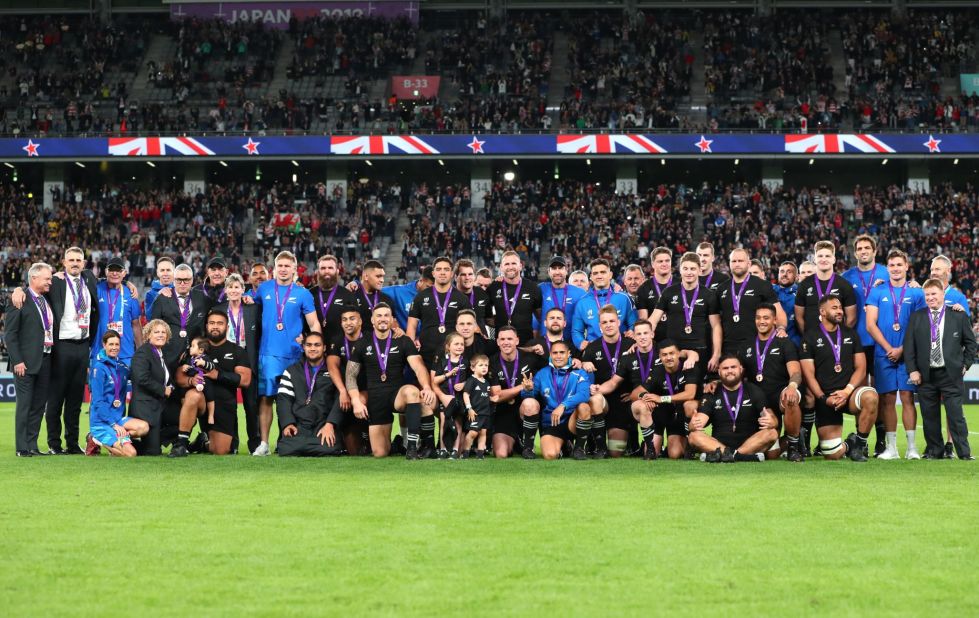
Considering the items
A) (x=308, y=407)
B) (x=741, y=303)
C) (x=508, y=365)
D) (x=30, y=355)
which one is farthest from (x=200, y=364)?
(x=741, y=303)

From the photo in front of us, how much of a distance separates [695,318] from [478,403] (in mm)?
2249

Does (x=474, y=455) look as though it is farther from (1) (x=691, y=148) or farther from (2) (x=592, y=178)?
(2) (x=592, y=178)

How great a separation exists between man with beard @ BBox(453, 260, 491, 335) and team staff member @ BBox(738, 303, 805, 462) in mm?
2625

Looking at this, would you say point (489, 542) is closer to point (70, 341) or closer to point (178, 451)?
point (178, 451)

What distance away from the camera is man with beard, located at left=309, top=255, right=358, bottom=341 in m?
12.1

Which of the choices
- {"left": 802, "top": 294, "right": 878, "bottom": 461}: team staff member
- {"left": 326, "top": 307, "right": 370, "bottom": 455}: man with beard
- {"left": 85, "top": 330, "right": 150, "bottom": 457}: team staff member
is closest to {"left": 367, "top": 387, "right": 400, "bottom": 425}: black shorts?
Answer: {"left": 326, "top": 307, "right": 370, "bottom": 455}: man with beard

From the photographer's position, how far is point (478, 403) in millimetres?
11188

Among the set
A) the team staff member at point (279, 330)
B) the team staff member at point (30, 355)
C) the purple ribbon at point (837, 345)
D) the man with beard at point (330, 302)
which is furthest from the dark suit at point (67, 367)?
the purple ribbon at point (837, 345)

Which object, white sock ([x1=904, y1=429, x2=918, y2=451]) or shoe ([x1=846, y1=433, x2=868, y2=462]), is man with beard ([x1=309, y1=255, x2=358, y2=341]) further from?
white sock ([x1=904, y1=429, x2=918, y2=451])

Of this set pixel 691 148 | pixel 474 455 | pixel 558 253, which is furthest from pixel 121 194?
pixel 474 455

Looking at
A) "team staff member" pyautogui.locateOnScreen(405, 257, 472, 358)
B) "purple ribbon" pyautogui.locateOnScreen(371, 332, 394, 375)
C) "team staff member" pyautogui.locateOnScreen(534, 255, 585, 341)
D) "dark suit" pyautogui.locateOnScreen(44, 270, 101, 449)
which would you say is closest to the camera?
"purple ribbon" pyautogui.locateOnScreen(371, 332, 394, 375)

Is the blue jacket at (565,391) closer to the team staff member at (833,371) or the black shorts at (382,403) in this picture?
the black shorts at (382,403)

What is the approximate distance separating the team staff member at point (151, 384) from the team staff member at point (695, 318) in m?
4.91

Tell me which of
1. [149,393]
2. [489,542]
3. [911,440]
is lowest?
[489,542]
